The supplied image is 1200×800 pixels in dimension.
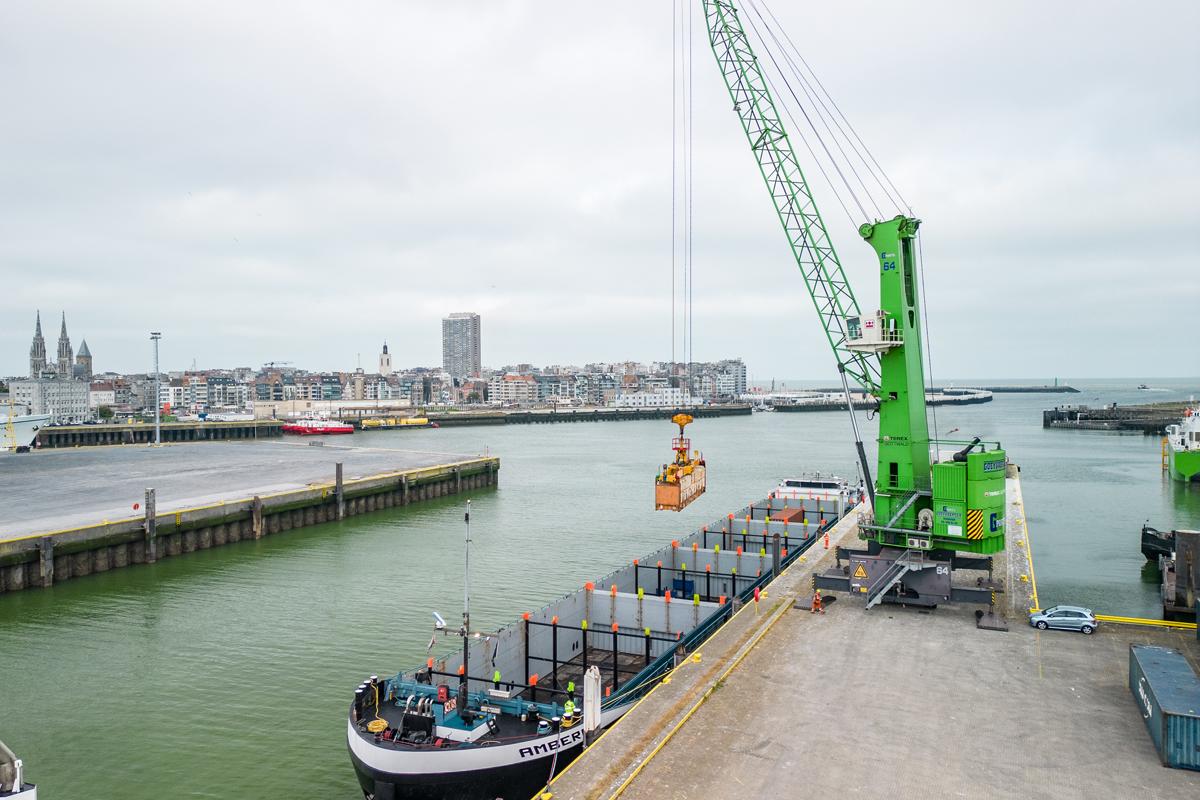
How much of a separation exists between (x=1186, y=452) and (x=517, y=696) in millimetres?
73393

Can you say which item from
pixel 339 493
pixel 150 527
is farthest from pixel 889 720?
pixel 339 493

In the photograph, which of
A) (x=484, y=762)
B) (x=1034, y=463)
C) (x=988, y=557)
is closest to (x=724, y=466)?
(x=1034, y=463)

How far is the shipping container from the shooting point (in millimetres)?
13672

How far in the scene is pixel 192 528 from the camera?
43375 millimetres

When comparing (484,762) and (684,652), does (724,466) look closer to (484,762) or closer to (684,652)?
(684,652)

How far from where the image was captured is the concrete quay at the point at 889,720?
13.2 meters

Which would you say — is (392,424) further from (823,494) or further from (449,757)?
(449,757)

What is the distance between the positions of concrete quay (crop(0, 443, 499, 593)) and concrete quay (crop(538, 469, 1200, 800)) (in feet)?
103

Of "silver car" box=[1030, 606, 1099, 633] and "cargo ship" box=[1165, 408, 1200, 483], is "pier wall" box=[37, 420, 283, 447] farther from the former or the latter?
"cargo ship" box=[1165, 408, 1200, 483]

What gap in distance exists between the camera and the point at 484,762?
1573 centimetres

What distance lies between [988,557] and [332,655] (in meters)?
22.5

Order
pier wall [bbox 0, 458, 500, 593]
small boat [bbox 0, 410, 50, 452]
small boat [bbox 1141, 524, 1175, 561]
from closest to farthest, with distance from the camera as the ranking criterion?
pier wall [bbox 0, 458, 500, 593]
small boat [bbox 1141, 524, 1175, 561]
small boat [bbox 0, 410, 50, 452]

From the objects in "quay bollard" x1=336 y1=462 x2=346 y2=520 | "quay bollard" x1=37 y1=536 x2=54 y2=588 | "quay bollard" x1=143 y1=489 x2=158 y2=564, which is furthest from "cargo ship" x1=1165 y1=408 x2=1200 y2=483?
"quay bollard" x1=37 y1=536 x2=54 y2=588

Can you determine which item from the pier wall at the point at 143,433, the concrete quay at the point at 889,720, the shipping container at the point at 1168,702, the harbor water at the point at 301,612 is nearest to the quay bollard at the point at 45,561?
the harbor water at the point at 301,612
